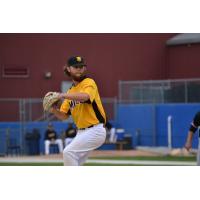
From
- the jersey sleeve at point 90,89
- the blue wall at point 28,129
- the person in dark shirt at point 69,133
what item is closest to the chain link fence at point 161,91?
the blue wall at point 28,129

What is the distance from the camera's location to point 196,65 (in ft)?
121

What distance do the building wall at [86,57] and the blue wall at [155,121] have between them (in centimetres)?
438

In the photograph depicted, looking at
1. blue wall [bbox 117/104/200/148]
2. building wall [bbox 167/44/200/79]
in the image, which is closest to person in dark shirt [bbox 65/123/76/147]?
blue wall [bbox 117/104/200/148]

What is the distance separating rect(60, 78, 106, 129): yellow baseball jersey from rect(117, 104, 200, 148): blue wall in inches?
794

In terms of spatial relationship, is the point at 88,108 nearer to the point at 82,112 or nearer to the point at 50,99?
the point at 82,112

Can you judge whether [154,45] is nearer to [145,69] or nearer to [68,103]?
[145,69]

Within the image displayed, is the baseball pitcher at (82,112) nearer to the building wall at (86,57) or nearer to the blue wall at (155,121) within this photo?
the blue wall at (155,121)

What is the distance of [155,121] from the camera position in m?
32.2

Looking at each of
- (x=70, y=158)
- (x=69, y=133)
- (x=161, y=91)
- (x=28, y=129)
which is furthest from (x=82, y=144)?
(x=28, y=129)

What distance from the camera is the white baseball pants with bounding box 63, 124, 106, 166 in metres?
9.75

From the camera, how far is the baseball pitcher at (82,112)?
9.72 m

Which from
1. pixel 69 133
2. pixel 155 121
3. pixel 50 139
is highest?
pixel 155 121

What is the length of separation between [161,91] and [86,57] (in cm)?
622

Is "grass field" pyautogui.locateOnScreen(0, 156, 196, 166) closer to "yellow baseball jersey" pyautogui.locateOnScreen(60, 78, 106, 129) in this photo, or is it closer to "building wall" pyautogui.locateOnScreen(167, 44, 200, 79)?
"yellow baseball jersey" pyautogui.locateOnScreen(60, 78, 106, 129)
